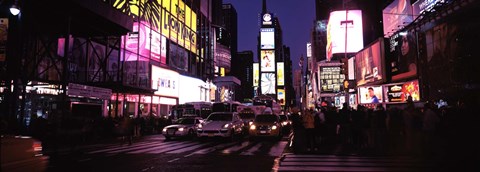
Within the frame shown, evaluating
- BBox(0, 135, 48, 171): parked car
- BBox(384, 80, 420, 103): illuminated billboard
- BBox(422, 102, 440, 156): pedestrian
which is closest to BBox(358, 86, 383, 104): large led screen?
BBox(384, 80, 420, 103): illuminated billboard

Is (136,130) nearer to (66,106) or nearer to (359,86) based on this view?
(66,106)

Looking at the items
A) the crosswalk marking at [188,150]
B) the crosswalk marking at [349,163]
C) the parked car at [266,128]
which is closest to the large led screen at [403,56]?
the parked car at [266,128]

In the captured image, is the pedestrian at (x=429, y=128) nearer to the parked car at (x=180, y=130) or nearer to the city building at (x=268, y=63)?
Answer: the parked car at (x=180, y=130)

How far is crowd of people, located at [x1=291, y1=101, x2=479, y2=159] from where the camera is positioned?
483 inches

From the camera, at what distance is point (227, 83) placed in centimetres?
7762

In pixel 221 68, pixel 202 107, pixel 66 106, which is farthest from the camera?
pixel 221 68

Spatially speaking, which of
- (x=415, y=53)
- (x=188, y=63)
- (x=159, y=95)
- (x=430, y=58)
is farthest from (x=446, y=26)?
(x=188, y=63)

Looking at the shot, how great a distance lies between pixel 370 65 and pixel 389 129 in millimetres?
24615

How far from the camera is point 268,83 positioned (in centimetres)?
12675

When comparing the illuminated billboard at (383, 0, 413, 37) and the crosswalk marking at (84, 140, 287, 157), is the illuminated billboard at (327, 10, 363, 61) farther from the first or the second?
the crosswalk marking at (84, 140, 287, 157)

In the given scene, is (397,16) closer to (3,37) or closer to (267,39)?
(3,37)

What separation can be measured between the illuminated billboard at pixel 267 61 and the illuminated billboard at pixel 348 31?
2723 inches

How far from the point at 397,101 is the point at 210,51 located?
39122mm

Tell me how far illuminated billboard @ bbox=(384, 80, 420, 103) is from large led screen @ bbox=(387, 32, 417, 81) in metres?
0.74
